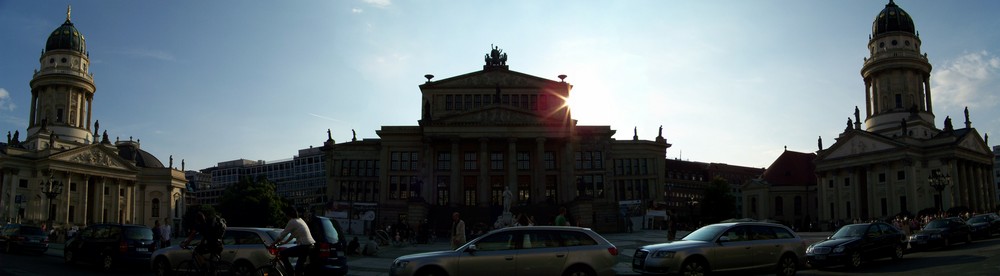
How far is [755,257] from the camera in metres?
17.9

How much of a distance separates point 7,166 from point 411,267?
7421cm

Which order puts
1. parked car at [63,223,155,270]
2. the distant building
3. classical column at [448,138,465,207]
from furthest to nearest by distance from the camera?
the distant building < classical column at [448,138,465,207] < parked car at [63,223,155,270]

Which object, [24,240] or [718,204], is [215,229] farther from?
[718,204]

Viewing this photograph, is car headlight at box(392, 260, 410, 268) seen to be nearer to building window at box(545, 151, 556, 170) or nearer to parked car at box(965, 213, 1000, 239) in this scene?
parked car at box(965, 213, 1000, 239)

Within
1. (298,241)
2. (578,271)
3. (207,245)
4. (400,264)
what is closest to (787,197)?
(578,271)

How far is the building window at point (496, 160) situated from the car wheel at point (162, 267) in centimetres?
5074

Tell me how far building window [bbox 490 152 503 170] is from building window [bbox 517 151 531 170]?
175 centimetres

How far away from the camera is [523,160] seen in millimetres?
68500

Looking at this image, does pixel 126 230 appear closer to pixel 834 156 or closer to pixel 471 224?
pixel 471 224

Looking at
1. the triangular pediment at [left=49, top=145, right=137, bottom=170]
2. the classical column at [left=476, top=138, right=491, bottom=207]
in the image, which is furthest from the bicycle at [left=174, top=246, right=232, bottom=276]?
the triangular pediment at [left=49, top=145, right=137, bottom=170]

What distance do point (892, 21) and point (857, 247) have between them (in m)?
74.3

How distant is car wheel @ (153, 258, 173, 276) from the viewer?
18.1 meters

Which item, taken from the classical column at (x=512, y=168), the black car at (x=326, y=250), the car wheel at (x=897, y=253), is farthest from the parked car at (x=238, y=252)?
the classical column at (x=512, y=168)

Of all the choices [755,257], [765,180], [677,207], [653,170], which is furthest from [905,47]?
[755,257]
